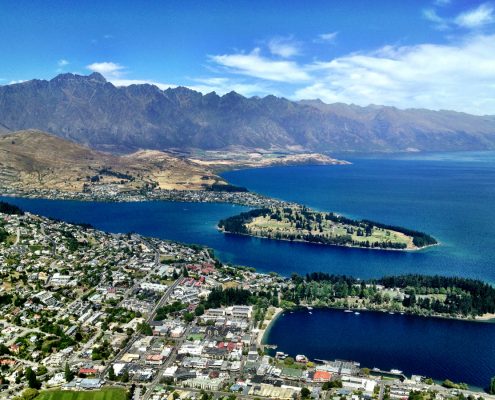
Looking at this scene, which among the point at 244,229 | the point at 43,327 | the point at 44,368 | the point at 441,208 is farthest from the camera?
the point at 441,208

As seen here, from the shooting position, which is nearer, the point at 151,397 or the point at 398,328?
the point at 151,397

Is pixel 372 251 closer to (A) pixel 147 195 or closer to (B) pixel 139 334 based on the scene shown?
(B) pixel 139 334

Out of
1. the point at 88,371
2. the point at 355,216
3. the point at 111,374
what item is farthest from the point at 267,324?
the point at 355,216

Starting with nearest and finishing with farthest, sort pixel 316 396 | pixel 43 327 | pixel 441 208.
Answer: pixel 316 396
pixel 43 327
pixel 441 208

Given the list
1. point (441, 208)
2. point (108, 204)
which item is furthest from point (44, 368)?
point (441, 208)

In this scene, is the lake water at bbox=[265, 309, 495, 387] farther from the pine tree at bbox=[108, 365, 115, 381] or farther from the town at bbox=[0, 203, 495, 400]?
the pine tree at bbox=[108, 365, 115, 381]

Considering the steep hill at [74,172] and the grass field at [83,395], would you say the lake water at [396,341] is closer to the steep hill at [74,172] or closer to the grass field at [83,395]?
the grass field at [83,395]

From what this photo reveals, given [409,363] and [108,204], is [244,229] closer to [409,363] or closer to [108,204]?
[108,204]

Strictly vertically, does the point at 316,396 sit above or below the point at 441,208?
below
